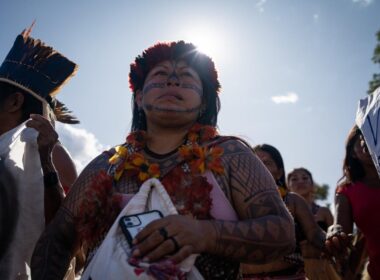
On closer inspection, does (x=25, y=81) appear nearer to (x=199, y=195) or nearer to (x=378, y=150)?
(x=199, y=195)

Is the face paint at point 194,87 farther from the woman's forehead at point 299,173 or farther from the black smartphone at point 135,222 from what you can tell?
the woman's forehead at point 299,173

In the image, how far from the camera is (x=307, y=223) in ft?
13.7

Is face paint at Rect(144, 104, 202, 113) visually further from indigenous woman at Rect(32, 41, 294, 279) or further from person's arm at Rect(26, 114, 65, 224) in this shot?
person's arm at Rect(26, 114, 65, 224)

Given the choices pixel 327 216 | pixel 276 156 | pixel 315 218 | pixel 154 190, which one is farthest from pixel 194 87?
pixel 327 216

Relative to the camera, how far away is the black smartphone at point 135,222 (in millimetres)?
1738

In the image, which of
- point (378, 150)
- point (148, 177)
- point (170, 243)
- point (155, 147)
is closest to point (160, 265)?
point (170, 243)

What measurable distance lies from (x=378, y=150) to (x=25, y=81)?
8.20ft

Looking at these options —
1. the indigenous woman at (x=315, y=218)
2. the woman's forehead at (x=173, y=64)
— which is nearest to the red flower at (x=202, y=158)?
the woman's forehead at (x=173, y=64)

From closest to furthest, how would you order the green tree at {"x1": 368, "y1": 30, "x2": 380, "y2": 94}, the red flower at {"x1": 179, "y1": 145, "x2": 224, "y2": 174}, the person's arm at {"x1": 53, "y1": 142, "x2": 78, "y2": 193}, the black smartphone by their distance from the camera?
the black smartphone, the red flower at {"x1": 179, "y1": 145, "x2": 224, "y2": 174}, the person's arm at {"x1": 53, "y1": 142, "x2": 78, "y2": 193}, the green tree at {"x1": 368, "y1": 30, "x2": 380, "y2": 94}

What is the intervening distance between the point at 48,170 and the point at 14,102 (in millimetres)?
738

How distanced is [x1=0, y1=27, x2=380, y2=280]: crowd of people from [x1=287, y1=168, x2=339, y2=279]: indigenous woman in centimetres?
67

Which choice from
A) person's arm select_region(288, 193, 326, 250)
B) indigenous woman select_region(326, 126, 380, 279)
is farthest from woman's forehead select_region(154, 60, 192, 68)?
person's arm select_region(288, 193, 326, 250)

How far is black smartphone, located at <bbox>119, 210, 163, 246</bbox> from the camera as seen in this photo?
5.70 ft

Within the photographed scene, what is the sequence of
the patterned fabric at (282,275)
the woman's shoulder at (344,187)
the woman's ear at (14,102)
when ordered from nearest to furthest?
the woman's ear at (14,102), the woman's shoulder at (344,187), the patterned fabric at (282,275)
